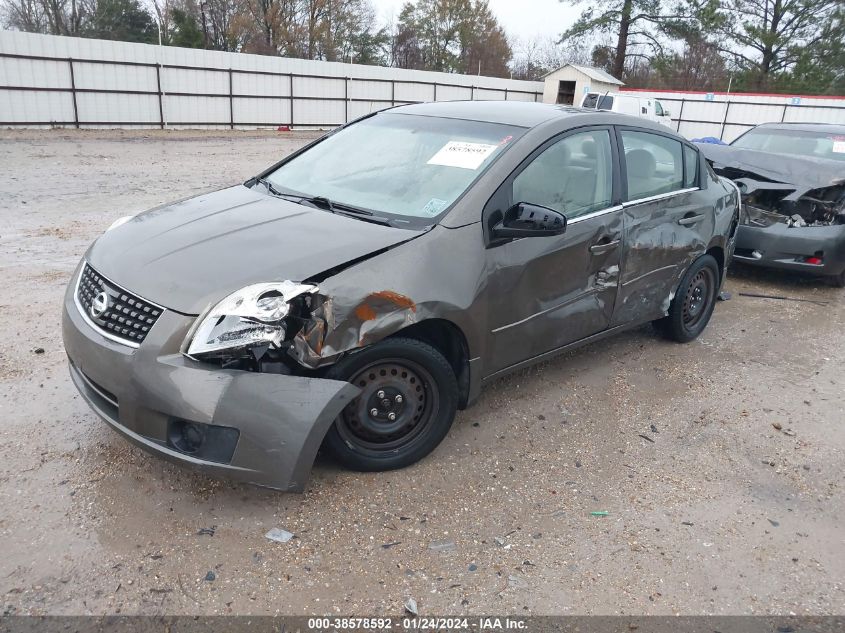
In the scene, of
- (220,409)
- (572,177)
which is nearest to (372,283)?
(220,409)

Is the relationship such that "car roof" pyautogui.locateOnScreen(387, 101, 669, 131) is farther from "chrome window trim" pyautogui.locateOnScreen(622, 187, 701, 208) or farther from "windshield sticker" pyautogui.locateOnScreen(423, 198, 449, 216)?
"windshield sticker" pyautogui.locateOnScreen(423, 198, 449, 216)


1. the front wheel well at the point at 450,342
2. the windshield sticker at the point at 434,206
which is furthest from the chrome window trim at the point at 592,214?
the front wheel well at the point at 450,342

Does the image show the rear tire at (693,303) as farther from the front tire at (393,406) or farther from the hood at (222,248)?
the hood at (222,248)

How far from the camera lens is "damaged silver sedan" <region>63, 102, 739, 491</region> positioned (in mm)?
2629

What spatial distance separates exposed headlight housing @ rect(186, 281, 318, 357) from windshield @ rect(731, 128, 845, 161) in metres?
7.56

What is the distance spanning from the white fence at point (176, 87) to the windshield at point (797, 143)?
817 cm

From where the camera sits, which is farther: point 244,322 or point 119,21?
point 119,21

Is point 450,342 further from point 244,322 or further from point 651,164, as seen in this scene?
point 651,164

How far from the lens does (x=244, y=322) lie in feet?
8.66

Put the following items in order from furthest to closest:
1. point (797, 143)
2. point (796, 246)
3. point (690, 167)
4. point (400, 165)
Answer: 1. point (797, 143)
2. point (796, 246)
3. point (690, 167)
4. point (400, 165)

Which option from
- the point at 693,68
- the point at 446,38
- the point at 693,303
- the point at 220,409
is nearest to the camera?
the point at 220,409

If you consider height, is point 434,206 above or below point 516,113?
below

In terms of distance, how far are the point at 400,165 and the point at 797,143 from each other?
6802 mm

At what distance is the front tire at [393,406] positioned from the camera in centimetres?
296
